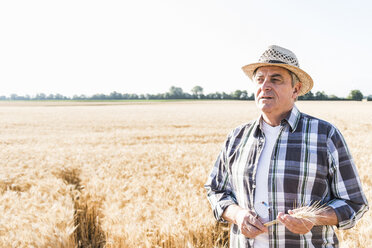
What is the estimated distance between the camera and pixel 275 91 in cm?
202

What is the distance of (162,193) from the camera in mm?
4551

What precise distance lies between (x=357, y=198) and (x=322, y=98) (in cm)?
8280

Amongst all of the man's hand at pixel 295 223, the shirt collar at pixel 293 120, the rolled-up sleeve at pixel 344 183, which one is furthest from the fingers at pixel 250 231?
the shirt collar at pixel 293 120

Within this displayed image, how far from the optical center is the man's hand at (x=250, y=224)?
1842 mm

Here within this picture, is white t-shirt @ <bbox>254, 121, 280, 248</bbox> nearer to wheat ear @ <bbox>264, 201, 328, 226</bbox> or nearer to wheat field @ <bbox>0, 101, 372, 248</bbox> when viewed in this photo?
wheat ear @ <bbox>264, 201, 328, 226</bbox>

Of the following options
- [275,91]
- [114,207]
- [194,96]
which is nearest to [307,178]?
[275,91]

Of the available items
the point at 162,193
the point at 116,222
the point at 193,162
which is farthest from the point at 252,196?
the point at 193,162

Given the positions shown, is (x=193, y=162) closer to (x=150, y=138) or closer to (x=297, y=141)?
(x=297, y=141)

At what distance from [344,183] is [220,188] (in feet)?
3.12

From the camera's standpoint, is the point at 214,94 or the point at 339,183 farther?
the point at 214,94

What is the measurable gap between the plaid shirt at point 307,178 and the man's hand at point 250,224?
12cm

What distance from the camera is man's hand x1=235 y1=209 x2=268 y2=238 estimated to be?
1.84 metres

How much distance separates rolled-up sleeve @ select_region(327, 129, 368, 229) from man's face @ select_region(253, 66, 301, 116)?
397 mm

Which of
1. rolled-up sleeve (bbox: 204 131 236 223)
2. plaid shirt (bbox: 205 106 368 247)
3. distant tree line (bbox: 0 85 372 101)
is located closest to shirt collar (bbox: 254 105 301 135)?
plaid shirt (bbox: 205 106 368 247)
